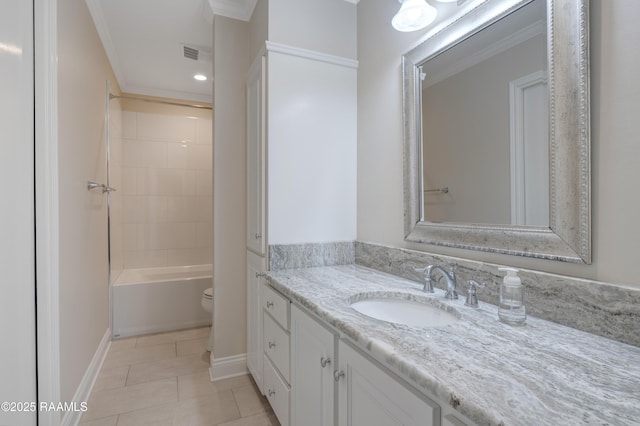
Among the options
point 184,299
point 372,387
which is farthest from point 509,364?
point 184,299

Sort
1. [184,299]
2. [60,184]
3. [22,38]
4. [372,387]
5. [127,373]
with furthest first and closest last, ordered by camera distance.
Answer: [184,299] → [127,373] → [60,184] → [22,38] → [372,387]

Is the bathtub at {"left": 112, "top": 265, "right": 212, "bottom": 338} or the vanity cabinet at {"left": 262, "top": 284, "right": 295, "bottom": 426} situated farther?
the bathtub at {"left": 112, "top": 265, "right": 212, "bottom": 338}

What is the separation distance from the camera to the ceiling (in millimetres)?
2090

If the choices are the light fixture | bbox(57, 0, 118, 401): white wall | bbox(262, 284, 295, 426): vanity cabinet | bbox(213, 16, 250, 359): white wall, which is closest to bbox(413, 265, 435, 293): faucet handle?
bbox(262, 284, 295, 426): vanity cabinet

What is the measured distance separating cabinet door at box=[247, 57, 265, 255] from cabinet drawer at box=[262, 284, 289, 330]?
0.25 m

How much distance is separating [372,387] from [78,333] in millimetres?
1812

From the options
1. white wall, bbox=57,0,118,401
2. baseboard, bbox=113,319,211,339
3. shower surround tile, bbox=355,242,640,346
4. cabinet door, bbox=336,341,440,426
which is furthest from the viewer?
baseboard, bbox=113,319,211,339

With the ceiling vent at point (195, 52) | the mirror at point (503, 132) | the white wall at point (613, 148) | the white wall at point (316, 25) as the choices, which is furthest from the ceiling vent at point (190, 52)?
the white wall at point (613, 148)

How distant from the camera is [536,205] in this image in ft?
3.29

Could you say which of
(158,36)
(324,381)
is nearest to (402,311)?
(324,381)

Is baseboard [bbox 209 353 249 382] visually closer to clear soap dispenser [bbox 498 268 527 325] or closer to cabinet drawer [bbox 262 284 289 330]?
cabinet drawer [bbox 262 284 289 330]

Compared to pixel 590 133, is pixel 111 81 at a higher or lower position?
higher

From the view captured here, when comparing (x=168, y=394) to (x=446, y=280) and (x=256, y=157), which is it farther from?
(x=446, y=280)

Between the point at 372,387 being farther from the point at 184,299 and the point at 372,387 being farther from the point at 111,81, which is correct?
the point at 111,81
